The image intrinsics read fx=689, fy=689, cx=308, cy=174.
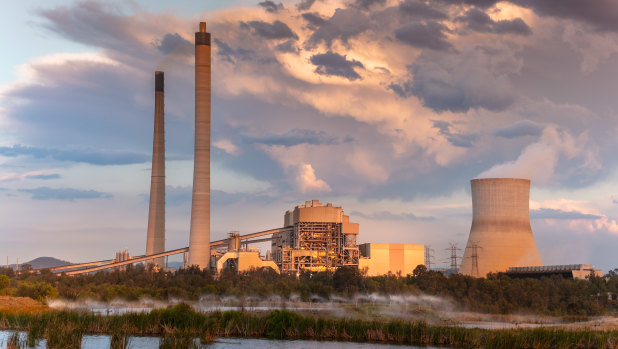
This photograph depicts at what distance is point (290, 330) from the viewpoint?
42.5 metres

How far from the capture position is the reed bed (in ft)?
125

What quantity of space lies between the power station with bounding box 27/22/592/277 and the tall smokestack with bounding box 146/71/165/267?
0.16 m

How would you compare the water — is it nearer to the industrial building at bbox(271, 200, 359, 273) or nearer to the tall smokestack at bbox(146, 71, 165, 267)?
the industrial building at bbox(271, 200, 359, 273)

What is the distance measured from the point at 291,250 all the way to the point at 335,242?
6818 mm

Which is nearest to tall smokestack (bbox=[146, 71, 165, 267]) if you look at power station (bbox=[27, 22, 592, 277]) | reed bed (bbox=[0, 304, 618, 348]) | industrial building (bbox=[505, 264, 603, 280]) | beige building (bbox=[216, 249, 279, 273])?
power station (bbox=[27, 22, 592, 277])

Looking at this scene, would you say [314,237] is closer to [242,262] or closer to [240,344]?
[242,262]

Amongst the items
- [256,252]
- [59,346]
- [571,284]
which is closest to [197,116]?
[256,252]

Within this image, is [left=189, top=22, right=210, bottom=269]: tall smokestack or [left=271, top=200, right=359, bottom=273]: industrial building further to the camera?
[left=271, top=200, right=359, bottom=273]: industrial building

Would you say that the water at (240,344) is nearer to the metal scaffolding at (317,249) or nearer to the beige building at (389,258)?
the metal scaffolding at (317,249)

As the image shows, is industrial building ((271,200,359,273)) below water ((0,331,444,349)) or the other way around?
the other way around

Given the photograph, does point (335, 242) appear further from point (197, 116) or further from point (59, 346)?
point (59, 346)

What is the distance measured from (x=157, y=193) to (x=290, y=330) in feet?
232

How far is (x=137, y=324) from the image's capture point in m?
41.5

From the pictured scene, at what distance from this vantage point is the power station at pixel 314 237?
261ft
